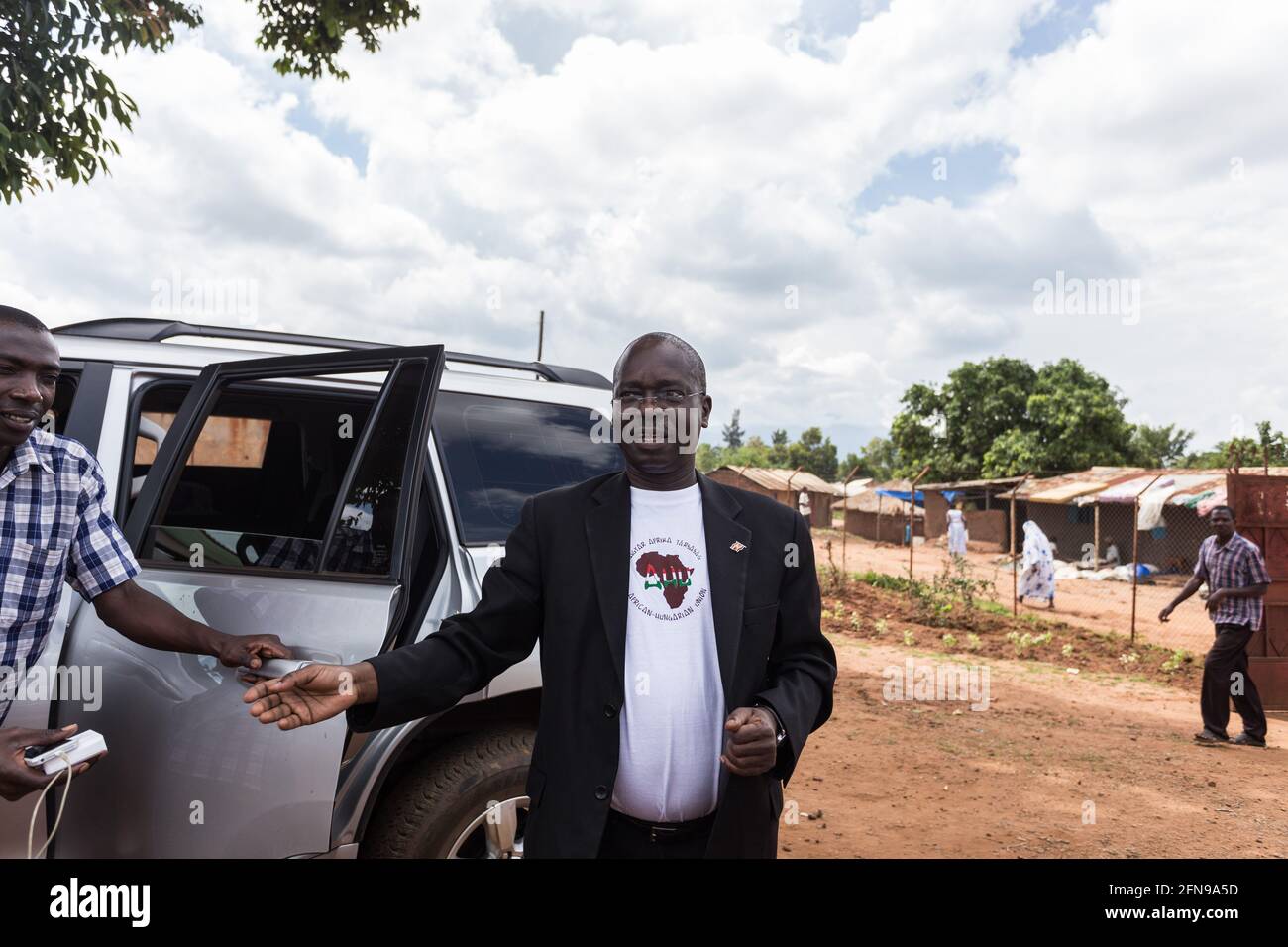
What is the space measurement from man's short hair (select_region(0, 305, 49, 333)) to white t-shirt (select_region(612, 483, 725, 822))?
1.61 m

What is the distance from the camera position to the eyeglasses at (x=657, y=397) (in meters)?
1.82

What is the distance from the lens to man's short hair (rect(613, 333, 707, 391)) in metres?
1.85

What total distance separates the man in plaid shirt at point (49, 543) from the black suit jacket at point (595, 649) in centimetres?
72

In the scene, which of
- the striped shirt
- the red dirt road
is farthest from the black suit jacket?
the striped shirt

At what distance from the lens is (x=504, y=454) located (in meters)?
3.32

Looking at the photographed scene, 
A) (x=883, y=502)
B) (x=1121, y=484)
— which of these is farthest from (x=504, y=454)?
(x=883, y=502)

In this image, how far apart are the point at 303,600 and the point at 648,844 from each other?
51.7 inches

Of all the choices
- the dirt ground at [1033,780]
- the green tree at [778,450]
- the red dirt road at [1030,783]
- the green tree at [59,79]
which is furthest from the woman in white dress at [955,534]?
the green tree at [778,450]

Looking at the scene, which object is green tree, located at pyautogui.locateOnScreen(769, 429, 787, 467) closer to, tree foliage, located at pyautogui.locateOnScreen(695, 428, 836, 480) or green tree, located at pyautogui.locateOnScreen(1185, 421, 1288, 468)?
tree foliage, located at pyautogui.locateOnScreen(695, 428, 836, 480)

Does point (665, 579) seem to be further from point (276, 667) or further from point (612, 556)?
point (276, 667)

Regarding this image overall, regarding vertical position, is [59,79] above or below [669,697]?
above

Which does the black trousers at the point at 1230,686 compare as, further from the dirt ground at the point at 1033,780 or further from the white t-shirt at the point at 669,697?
the white t-shirt at the point at 669,697

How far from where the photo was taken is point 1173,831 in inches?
208

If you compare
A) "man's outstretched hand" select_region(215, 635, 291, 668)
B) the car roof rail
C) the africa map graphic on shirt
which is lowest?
"man's outstretched hand" select_region(215, 635, 291, 668)
